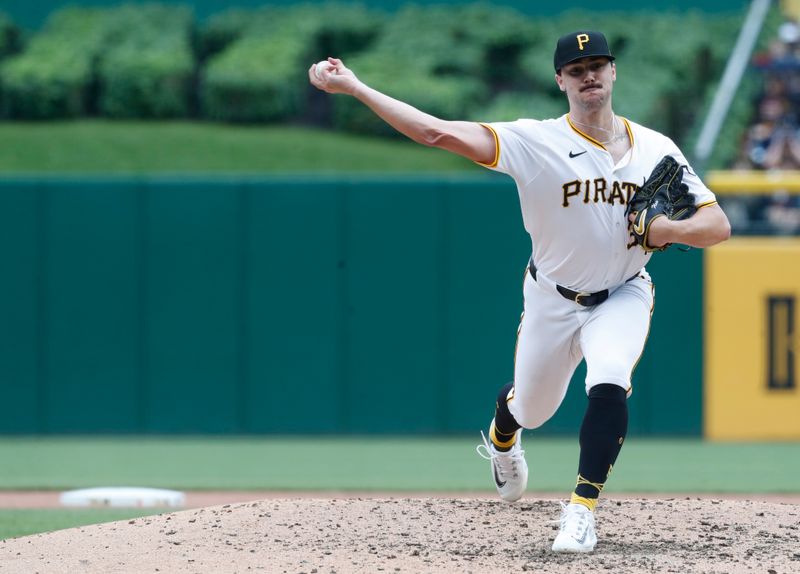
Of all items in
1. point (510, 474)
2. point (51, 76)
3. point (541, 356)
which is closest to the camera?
point (541, 356)

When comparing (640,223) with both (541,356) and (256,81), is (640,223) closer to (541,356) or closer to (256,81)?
(541,356)

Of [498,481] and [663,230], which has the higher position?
[663,230]

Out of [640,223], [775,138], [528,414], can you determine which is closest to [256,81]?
[775,138]

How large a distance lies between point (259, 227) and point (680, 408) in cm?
321

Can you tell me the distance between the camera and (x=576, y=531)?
478cm

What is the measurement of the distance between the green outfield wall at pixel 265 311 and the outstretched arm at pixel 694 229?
15.1 feet

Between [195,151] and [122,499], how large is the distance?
7673 millimetres

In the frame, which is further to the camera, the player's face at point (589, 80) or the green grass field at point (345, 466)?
the green grass field at point (345, 466)

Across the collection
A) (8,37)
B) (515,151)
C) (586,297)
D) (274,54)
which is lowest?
(586,297)

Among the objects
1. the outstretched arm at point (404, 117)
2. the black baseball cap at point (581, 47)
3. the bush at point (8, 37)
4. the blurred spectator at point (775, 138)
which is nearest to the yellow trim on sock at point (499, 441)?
the outstretched arm at point (404, 117)

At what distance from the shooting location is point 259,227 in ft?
31.5

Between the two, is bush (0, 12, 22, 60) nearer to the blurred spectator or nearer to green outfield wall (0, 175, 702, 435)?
green outfield wall (0, 175, 702, 435)

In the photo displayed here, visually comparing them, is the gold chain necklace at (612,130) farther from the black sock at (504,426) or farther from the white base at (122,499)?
the white base at (122,499)

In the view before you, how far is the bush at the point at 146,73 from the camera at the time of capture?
14.9m
